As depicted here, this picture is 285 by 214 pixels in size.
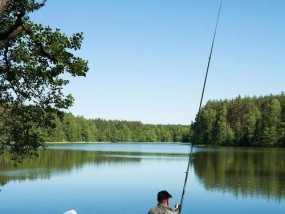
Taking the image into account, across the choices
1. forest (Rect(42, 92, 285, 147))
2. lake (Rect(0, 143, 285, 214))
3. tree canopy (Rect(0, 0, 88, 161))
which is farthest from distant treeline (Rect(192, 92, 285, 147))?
tree canopy (Rect(0, 0, 88, 161))

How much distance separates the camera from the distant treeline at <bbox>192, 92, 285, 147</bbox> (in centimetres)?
13450

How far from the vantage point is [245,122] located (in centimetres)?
14488

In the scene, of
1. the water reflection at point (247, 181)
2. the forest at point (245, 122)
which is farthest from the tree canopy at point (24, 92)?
the forest at point (245, 122)

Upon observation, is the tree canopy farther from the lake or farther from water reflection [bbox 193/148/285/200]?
water reflection [bbox 193/148/285/200]

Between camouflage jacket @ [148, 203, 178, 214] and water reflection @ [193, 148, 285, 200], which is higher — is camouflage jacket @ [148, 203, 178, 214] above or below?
above

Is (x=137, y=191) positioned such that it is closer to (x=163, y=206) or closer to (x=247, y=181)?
(x=247, y=181)

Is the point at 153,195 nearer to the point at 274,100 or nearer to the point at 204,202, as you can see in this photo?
the point at 204,202

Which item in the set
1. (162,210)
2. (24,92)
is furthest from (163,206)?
(24,92)

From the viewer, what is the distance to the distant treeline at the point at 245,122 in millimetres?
134500

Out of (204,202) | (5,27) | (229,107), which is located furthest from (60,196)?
(229,107)

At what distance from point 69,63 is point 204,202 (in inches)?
1025

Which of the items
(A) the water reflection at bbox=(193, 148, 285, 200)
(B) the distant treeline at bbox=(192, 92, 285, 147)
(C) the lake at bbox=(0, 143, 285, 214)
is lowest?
(C) the lake at bbox=(0, 143, 285, 214)

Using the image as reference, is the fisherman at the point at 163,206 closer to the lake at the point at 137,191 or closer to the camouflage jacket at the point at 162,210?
the camouflage jacket at the point at 162,210

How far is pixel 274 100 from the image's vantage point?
140m
